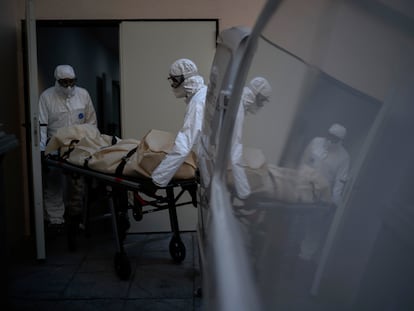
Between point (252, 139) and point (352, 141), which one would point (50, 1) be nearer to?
point (252, 139)

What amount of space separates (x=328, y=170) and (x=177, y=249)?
3474 mm

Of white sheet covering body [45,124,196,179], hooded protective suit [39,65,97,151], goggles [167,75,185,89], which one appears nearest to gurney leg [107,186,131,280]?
white sheet covering body [45,124,196,179]

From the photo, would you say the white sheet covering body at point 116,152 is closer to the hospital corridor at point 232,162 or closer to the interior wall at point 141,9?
the hospital corridor at point 232,162

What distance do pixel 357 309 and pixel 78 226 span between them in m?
4.34

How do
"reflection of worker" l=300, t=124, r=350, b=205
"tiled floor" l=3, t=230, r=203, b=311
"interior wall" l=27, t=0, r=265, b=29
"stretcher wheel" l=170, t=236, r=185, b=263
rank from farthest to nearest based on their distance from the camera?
"interior wall" l=27, t=0, r=265, b=29 → "stretcher wheel" l=170, t=236, r=185, b=263 → "tiled floor" l=3, t=230, r=203, b=311 → "reflection of worker" l=300, t=124, r=350, b=205

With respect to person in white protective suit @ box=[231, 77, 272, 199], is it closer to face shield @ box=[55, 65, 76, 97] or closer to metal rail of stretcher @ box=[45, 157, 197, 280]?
metal rail of stretcher @ box=[45, 157, 197, 280]

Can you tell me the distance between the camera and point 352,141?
851 mm

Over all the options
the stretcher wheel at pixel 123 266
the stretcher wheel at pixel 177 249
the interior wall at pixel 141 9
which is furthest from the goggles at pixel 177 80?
the stretcher wheel at pixel 123 266

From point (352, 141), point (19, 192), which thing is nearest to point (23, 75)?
point (19, 192)

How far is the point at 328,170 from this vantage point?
95 cm

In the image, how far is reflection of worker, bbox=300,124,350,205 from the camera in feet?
2.87

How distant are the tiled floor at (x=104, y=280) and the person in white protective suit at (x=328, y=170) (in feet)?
8.87

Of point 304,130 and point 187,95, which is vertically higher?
point 304,130

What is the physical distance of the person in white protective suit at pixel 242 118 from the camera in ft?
5.10
